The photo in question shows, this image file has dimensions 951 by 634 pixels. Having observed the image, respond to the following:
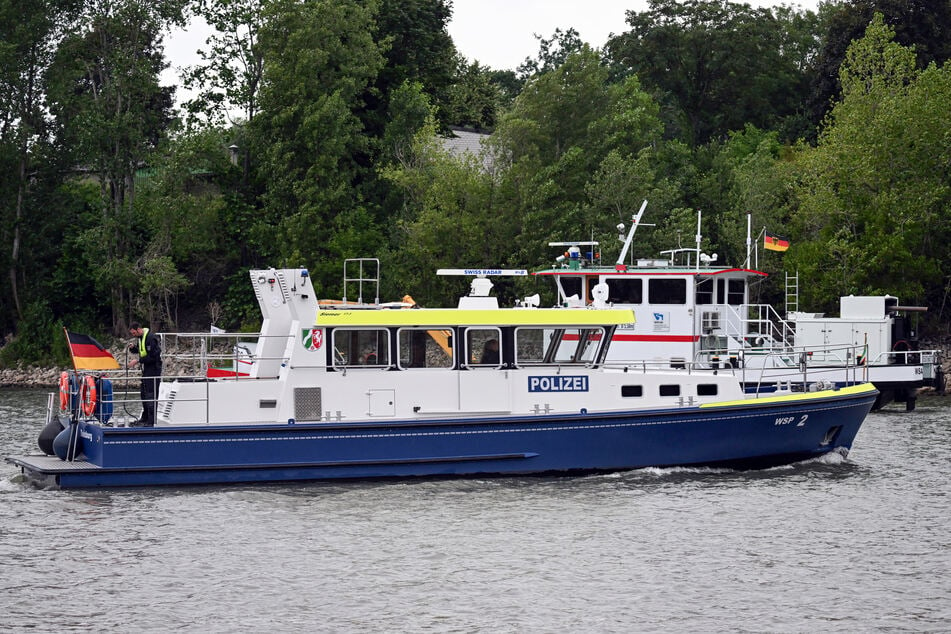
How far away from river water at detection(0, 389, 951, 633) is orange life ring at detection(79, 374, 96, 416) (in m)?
1.49

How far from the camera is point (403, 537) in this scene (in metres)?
16.7

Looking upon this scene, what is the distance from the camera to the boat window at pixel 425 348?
66.1 feet

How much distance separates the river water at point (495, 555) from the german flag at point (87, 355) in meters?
2.20

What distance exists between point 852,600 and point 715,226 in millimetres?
40102

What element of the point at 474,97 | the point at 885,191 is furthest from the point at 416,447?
the point at 474,97

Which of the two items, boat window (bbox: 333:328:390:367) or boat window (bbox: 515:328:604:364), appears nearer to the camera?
boat window (bbox: 333:328:390:367)

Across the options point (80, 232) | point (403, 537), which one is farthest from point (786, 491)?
point (80, 232)

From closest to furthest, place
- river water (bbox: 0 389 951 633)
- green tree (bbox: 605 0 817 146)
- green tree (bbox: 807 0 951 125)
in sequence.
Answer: river water (bbox: 0 389 951 633) → green tree (bbox: 807 0 951 125) → green tree (bbox: 605 0 817 146)

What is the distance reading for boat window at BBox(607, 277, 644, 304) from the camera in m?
28.6

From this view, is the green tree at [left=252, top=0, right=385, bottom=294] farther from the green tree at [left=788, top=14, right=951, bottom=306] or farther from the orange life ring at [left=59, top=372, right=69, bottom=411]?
the orange life ring at [left=59, top=372, right=69, bottom=411]

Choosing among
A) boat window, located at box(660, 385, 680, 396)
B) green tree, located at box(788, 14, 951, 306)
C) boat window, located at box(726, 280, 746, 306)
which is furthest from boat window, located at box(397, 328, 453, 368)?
green tree, located at box(788, 14, 951, 306)

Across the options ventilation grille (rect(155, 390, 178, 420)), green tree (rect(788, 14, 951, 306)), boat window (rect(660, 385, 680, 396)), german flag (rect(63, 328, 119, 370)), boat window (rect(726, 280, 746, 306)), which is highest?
green tree (rect(788, 14, 951, 306))

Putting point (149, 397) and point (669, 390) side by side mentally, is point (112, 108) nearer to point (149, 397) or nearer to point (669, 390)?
point (149, 397)

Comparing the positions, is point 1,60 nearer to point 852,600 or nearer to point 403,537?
point 403,537
